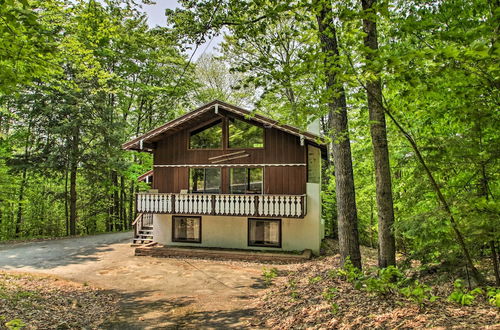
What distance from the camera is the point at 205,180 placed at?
48.5ft

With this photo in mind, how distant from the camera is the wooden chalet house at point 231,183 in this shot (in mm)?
13367

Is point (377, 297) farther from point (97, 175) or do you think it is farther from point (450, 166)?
point (97, 175)

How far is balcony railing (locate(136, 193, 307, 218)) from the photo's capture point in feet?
42.0

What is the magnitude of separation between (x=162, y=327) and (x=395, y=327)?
4.27 m

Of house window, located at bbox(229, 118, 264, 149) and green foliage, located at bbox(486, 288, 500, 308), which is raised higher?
house window, located at bbox(229, 118, 264, 149)

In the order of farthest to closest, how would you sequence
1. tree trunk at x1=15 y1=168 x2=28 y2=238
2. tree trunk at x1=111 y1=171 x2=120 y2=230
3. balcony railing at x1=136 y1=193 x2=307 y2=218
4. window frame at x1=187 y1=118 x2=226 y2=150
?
tree trunk at x1=111 y1=171 x2=120 y2=230 → tree trunk at x1=15 y1=168 x2=28 y2=238 → window frame at x1=187 y1=118 x2=226 y2=150 → balcony railing at x1=136 y1=193 x2=307 y2=218

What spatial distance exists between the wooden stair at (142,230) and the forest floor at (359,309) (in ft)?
31.6

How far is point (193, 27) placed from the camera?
677cm

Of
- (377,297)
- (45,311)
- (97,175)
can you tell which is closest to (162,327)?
(45,311)

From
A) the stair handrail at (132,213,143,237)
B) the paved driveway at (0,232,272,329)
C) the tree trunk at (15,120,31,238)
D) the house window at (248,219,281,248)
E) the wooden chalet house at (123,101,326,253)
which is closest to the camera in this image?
the paved driveway at (0,232,272,329)

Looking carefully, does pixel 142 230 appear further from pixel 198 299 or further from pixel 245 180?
pixel 198 299

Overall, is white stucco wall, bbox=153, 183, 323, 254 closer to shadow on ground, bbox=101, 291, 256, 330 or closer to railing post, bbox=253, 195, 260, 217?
railing post, bbox=253, 195, 260, 217

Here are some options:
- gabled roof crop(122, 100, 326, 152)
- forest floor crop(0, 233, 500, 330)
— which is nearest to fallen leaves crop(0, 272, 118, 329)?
forest floor crop(0, 233, 500, 330)

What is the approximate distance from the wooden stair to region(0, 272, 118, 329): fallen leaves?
20.2 ft
